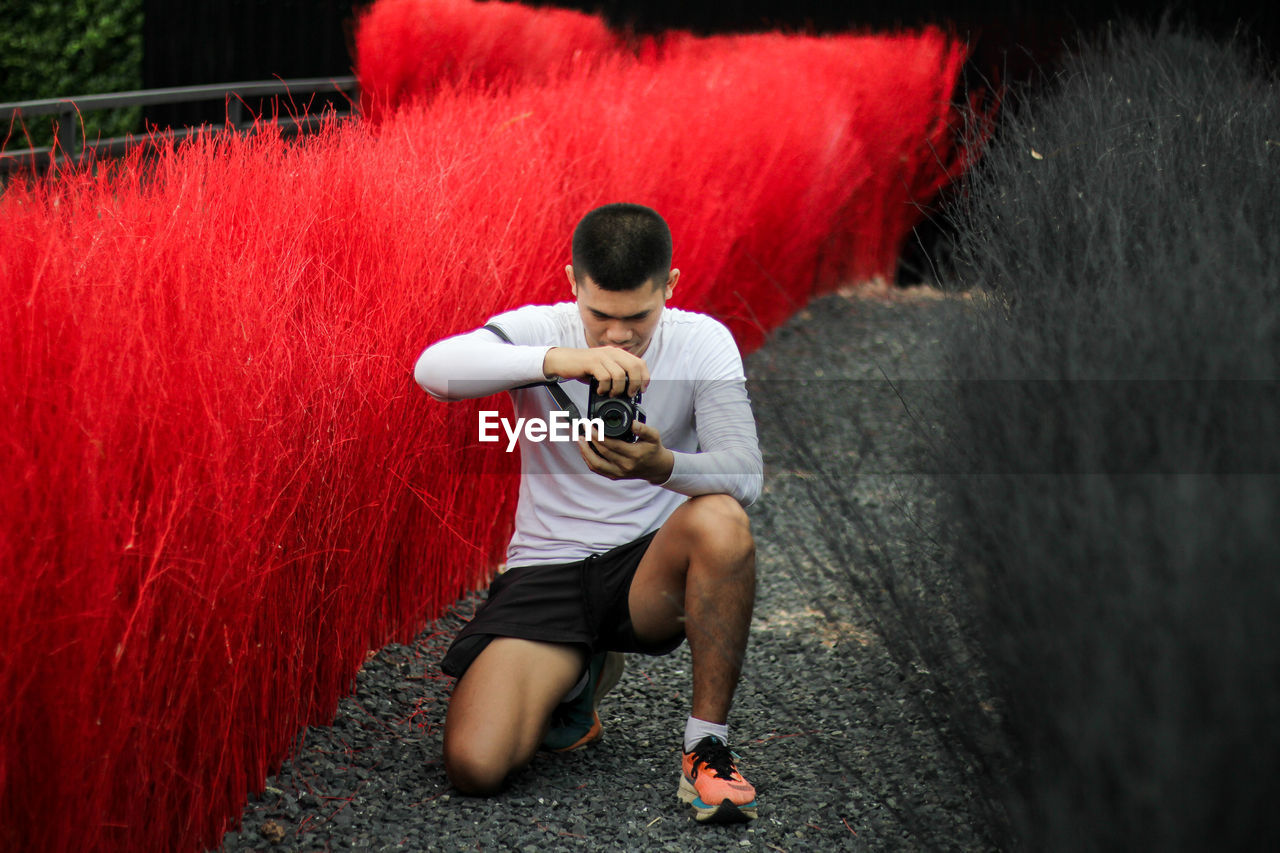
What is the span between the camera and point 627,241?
223cm

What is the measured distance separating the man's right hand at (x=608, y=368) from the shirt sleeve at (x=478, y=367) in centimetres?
7

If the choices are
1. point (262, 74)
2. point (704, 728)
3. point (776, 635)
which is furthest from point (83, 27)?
point (704, 728)

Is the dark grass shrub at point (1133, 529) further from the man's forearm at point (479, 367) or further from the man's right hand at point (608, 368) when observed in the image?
the man's forearm at point (479, 367)

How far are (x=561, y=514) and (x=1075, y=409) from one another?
1103 millimetres

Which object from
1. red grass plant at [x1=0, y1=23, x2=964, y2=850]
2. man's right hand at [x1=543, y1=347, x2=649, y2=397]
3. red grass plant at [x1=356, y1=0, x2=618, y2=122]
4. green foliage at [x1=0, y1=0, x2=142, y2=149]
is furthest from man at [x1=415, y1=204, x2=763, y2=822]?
green foliage at [x1=0, y1=0, x2=142, y2=149]

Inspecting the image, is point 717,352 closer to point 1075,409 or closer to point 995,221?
point 1075,409

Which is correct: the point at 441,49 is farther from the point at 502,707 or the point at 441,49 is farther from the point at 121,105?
the point at 502,707

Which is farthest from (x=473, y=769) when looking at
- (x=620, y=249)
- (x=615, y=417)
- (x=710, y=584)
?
(x=620, y=249)

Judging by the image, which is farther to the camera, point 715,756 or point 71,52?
point 71,52

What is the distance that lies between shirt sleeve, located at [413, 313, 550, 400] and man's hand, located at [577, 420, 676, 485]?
0.19m

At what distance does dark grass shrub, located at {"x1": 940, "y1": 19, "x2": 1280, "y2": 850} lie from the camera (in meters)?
1.14

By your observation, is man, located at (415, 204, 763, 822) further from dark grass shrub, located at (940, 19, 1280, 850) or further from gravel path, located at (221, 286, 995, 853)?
dark grass shrub, located at (940, 19, 1280, 850)

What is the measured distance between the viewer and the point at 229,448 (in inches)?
72.1

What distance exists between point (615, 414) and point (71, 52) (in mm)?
9350
